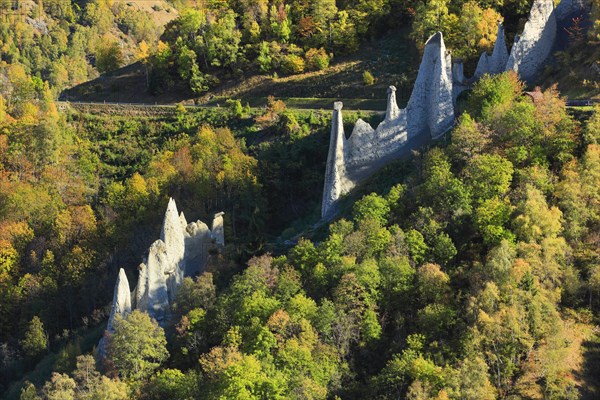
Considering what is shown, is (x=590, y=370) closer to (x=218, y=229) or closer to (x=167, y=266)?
(x=218, y=229)

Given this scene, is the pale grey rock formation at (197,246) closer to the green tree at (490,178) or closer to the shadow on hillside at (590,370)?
the green tree at (490,178)

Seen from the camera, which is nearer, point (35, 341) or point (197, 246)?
point (197, 246)

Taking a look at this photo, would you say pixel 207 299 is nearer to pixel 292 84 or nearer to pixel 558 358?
pixel 558 358

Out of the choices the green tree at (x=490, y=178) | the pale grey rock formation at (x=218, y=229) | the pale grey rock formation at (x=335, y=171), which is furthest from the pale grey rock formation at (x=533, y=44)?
the pale grey rock formation at (x=218, y=229)

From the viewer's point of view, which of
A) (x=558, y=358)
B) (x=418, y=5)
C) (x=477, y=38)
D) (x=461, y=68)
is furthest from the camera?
(x=418, y=5)

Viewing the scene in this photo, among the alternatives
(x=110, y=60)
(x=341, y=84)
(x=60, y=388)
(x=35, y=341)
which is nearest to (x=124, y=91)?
(x=110, y=60)

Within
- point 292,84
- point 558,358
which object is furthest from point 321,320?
point 292,84
